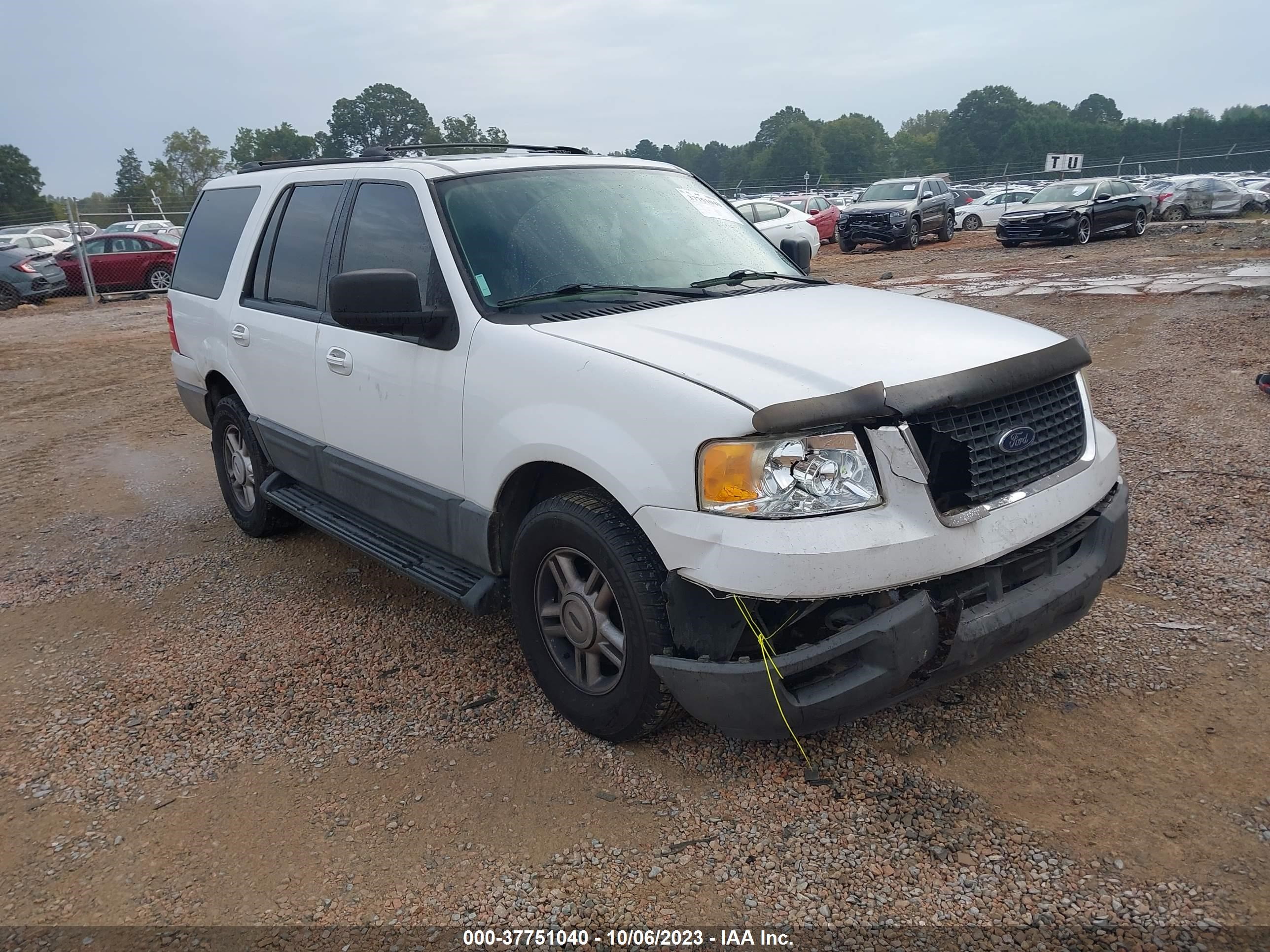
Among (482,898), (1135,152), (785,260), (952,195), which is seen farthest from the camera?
(1135,152)

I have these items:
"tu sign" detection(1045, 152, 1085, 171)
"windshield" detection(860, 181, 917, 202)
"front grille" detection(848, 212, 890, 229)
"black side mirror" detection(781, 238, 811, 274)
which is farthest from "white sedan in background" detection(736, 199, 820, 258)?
"tu sign" detection(1045, 152, 1085, 171)

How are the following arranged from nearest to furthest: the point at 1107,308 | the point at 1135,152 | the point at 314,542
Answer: the point at 314,542 < the point at 1107,308 < the point at 1135,152

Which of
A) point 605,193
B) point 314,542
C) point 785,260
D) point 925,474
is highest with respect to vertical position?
point 605,193

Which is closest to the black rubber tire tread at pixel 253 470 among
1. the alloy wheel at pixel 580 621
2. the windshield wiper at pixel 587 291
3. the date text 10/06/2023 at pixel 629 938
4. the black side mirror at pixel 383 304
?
the black side mirror at pixel 383 304

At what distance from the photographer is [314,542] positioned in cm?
550

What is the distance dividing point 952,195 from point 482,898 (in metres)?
25.5

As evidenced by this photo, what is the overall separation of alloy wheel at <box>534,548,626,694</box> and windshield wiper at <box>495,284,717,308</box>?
3.14 ft

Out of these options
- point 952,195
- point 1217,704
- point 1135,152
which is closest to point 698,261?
point 1217,704

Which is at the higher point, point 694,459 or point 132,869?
point 694,459

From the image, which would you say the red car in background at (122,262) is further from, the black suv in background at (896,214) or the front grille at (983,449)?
the front grille at (983,449)

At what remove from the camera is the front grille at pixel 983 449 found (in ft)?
9.02

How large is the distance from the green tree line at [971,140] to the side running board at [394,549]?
216 ft

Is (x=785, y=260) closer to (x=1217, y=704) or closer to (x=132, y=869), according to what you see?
(x=1217, y=704)

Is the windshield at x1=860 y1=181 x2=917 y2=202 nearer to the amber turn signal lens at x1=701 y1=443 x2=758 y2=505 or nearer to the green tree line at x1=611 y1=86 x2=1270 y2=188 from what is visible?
the amber turn signal lens at x1=701 y1=443 x2=758 y2=505
